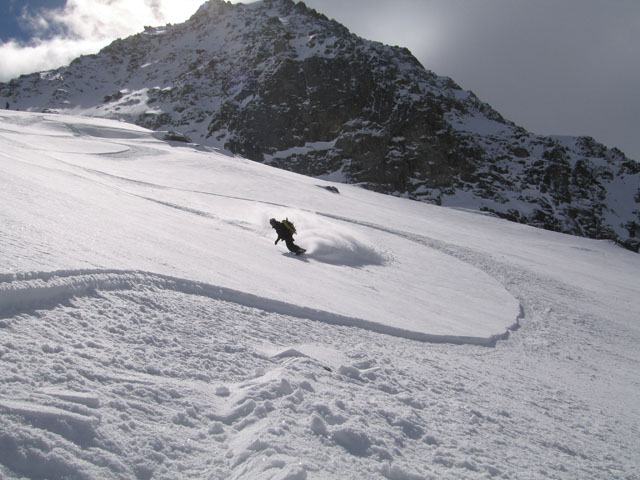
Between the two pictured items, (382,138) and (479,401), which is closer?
(479,401)

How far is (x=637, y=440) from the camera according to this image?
148 inches

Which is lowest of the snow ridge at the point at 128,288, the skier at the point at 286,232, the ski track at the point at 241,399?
the ski track at the point at 241,399

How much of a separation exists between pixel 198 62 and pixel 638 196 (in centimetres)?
17577

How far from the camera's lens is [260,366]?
130 inches

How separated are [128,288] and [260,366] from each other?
1510 mm

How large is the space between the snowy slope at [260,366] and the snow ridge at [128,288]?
0.06 ft

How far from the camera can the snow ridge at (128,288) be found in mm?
2947

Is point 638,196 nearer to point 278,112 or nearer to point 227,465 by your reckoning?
point 278,112

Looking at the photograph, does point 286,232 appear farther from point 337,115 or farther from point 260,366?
point 337,115

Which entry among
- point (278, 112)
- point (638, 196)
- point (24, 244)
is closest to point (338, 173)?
point (278, 112)

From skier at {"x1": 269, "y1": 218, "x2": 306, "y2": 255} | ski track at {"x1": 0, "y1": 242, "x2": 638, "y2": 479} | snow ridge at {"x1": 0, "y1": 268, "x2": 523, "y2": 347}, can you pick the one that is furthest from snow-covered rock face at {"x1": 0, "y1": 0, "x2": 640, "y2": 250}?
ski track at {"x1": 0, "y1": 242, "x2": 638, "y2": 479}

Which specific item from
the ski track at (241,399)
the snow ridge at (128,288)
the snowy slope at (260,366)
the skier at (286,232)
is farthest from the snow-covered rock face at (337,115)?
the ski track at (241,399)

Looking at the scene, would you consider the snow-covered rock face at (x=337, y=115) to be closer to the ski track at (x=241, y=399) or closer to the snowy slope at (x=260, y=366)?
the snowy slope at (x=260, y=366)

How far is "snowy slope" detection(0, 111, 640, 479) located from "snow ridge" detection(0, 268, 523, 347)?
0.02 metres
